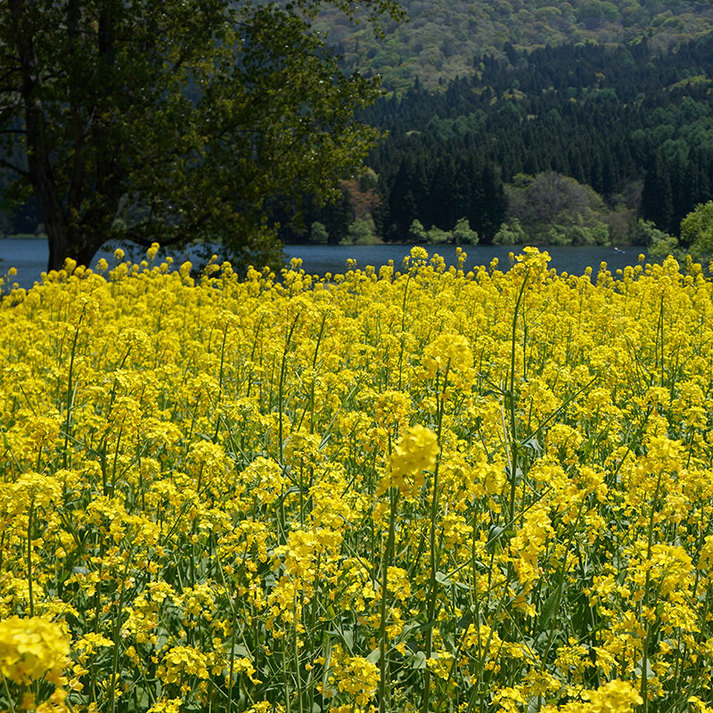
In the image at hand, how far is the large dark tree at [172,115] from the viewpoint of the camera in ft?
50.6

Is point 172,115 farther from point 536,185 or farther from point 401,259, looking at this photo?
point 536,185

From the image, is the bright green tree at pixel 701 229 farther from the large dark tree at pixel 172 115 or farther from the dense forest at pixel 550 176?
the dense forest at pixel 550 176

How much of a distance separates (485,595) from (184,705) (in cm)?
128

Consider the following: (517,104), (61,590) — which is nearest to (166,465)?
(61,590)

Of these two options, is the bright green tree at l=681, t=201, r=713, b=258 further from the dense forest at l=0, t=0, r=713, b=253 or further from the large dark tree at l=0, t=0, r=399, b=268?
the dense forest at l=0, t=0, r=713, b=253

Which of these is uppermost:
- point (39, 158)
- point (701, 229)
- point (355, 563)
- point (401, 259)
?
point (701, 229)

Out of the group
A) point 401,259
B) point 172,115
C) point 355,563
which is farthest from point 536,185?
point 355,563

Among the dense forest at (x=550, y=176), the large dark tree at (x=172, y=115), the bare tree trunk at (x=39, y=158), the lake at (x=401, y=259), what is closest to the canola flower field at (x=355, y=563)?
the bare tree trunk at (x=39, y=158)

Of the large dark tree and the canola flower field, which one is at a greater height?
the large dark tree

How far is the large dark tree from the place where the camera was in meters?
15.4

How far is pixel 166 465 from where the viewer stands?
4.93m

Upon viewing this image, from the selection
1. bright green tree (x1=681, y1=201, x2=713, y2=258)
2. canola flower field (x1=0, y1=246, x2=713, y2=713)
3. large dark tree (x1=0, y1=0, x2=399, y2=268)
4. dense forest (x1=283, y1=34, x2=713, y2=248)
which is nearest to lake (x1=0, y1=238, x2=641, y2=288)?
large dark tree (x1=0, y1=0, x2=399, y2=268)

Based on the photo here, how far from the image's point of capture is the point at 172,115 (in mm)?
15602

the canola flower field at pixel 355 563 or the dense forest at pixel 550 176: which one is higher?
the dense forest at pixel 550 176
